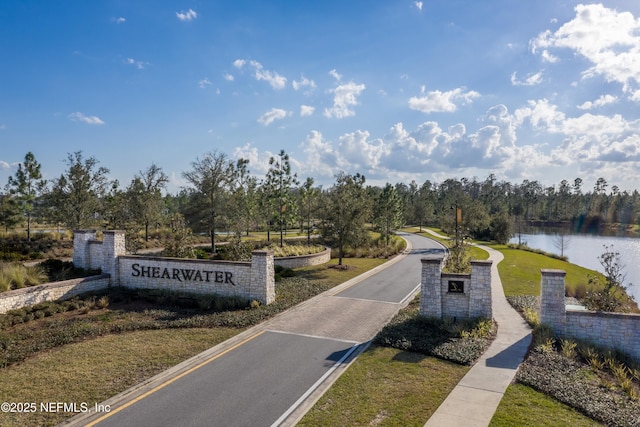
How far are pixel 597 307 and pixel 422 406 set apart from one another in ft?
32.9

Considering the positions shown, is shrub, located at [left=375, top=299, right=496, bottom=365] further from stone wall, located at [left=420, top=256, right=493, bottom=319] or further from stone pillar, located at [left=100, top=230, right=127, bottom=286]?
stone pillar, located at [left=100, top=230, right=127, bottom=286]

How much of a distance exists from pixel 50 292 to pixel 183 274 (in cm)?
565

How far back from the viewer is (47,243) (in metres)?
32.5

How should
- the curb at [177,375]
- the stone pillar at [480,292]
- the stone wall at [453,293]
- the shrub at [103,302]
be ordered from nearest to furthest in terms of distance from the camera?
the curb at [177,375], the stone pillar at [480,292], the stone wall at [453,293], the shrub at [103,302]

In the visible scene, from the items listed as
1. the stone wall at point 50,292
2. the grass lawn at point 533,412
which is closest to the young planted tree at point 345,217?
the stone wall at point 50,292

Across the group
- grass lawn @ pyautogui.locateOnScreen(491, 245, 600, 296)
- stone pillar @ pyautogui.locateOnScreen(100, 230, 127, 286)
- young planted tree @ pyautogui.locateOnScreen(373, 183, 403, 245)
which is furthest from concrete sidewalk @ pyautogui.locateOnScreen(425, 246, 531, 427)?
young planted tree @ pyautogui.locateOnScreen(373, 183, 403, 245)

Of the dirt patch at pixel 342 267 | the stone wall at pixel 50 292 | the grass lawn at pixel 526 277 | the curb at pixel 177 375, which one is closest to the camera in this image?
the curb at pixel 177 375

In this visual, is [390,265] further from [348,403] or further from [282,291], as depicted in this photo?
[348,403]

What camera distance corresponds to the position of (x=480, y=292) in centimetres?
1366

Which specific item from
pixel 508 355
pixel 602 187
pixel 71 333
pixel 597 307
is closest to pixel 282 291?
pixel 71 333

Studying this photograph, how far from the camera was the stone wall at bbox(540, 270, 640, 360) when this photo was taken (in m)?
11.5

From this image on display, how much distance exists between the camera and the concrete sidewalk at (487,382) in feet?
25.3

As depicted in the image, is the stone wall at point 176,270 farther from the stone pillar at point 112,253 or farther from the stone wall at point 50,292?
the stone wall at point 50,292

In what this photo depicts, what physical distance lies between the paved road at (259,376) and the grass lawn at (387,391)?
0.51 meters
